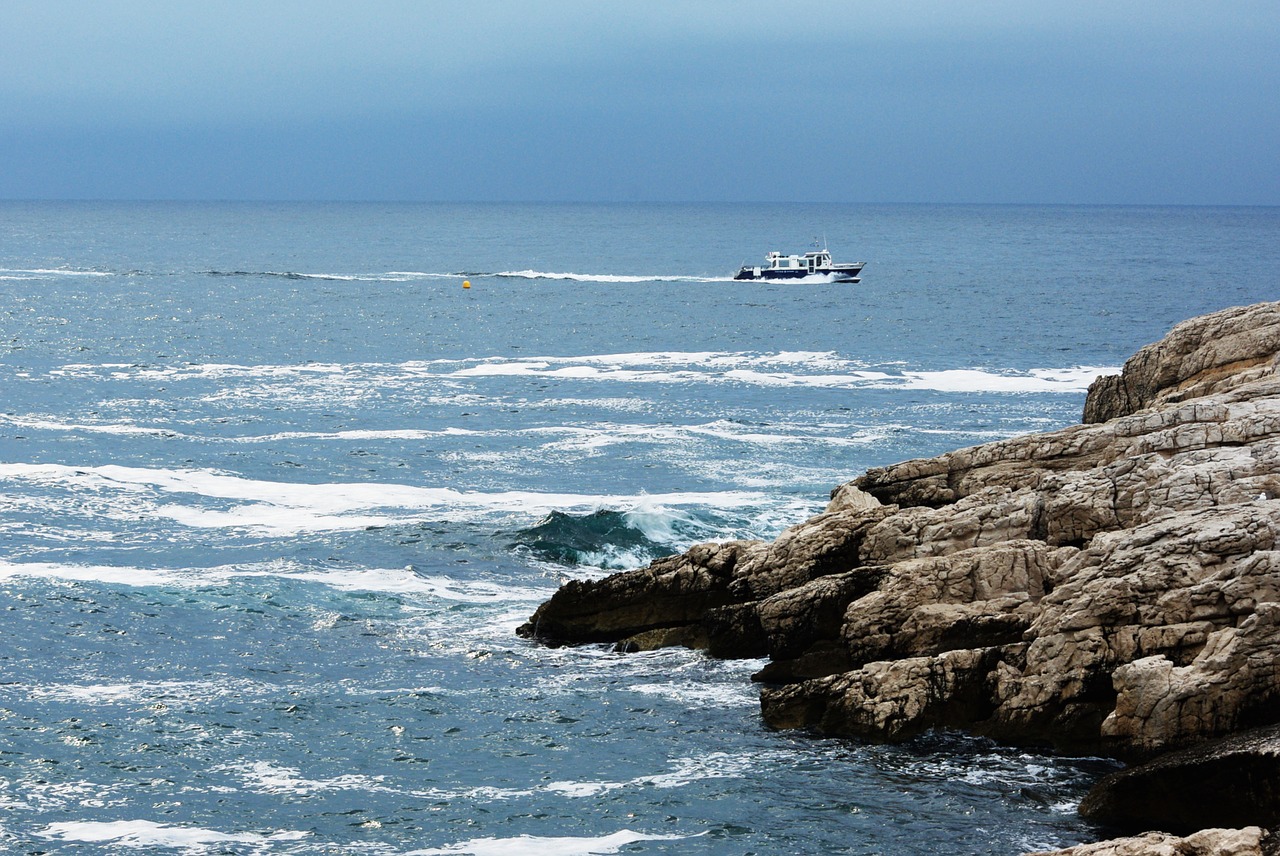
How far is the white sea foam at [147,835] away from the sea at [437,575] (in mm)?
73

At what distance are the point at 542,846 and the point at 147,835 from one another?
5.82m

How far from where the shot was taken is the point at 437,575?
3472 centimetres

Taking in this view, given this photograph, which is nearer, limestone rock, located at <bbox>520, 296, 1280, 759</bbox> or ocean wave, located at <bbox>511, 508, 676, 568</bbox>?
limestone rock, located at <bbox>520, 296, 1280, 759</bbox>

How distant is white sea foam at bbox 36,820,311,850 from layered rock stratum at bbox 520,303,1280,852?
28.9 ft

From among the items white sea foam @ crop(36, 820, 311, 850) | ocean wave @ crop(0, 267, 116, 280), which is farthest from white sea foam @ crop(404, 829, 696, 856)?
ocean wave @ crop(0, 267, 116, 280)

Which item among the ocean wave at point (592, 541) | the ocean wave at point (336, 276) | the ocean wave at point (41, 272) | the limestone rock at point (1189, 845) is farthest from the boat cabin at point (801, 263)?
the limestone rock at point (1189, 845)

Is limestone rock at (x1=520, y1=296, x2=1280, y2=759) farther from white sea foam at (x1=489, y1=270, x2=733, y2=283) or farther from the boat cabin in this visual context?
white sea foam at (x1=489, y1=270, x2=733, y2=283)

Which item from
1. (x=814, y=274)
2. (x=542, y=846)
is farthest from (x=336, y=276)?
(x=542, y=846)

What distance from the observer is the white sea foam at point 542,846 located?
19719mm

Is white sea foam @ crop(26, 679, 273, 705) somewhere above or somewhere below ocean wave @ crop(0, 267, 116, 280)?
below

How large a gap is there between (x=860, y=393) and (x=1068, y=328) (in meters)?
35.3

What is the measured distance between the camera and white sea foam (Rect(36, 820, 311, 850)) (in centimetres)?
2017

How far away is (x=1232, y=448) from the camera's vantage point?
82.1ft

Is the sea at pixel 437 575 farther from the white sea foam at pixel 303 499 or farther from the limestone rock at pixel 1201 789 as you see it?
the limestone rock at pixel 1201 789
